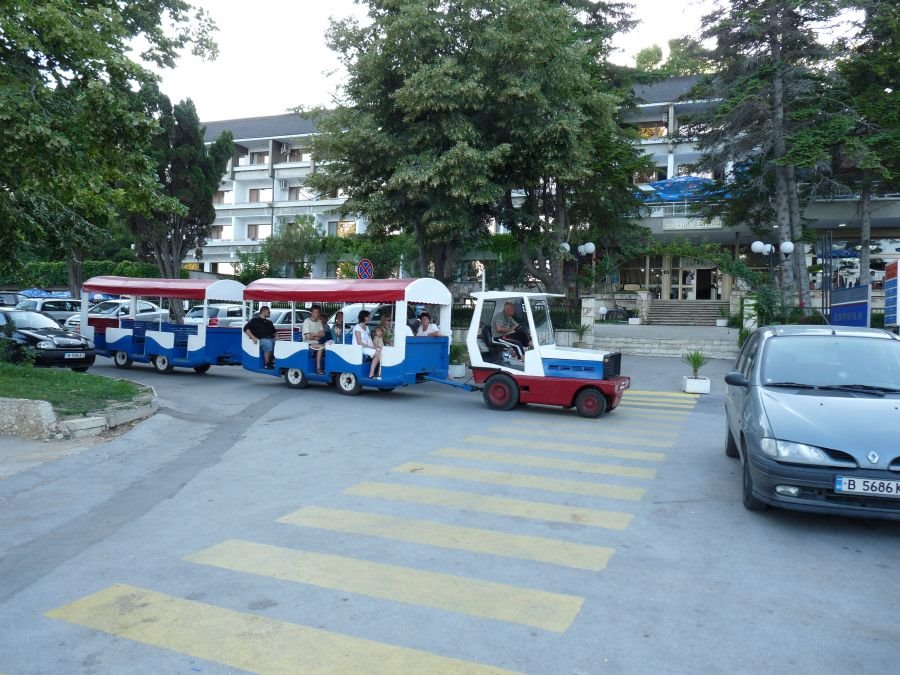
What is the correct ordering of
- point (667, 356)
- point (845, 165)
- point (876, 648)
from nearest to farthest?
point (876, 648) → point (667, 356) → point (845, 165)

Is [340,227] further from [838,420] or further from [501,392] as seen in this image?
[838,420]

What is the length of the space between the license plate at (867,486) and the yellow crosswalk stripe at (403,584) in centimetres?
256

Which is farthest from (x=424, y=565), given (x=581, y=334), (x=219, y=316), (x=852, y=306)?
(x=219, y=316)

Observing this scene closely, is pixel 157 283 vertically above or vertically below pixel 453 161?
below

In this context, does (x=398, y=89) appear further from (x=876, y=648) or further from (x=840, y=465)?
(x=876, y=648)

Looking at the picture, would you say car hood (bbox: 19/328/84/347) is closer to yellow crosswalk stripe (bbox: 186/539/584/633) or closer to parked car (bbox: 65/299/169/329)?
parked car (bbox: 65/299/169/329)

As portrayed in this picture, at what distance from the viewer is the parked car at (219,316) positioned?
19047 mm

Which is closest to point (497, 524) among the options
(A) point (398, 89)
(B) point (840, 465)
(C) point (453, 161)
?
(B) point (840, 465)

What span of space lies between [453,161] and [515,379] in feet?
20.8

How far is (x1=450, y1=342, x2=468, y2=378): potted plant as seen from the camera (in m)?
17.9

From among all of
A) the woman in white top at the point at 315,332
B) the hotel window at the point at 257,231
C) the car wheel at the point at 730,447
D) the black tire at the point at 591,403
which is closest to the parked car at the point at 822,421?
the car wheel at the point at 730,447

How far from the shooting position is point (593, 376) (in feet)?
40.0

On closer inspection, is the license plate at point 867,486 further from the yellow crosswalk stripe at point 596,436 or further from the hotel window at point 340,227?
the hotel window at point 340,227

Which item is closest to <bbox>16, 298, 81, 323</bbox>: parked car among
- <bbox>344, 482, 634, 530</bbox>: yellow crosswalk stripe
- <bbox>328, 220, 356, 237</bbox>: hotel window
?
<bbox>328, 220, 356, 237</bbox>: hotel window
